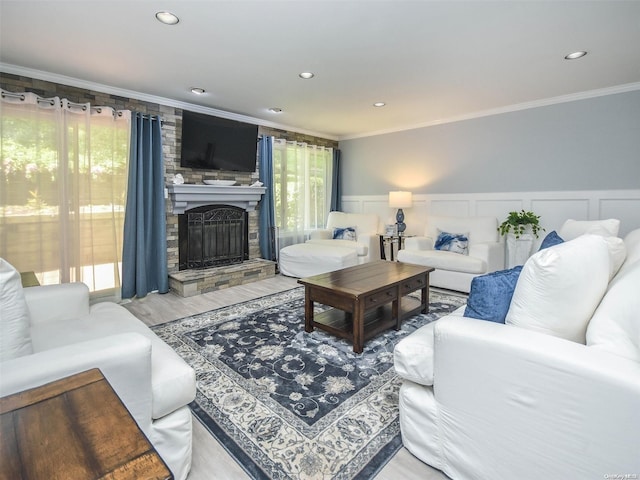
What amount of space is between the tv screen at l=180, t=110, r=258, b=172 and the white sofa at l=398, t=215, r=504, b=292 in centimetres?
268

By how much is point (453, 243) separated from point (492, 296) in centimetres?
308

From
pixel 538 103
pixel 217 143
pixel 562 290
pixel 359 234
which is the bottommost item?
pixel 562 290

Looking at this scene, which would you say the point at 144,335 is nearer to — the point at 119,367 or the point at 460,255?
the point at 119,367

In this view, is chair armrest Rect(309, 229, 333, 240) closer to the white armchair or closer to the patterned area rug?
the white armchair

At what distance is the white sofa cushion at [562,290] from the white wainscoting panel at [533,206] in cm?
326

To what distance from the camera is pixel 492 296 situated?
1449mm

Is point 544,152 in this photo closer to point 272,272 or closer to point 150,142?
point 272,272

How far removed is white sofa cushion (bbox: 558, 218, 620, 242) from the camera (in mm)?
2559

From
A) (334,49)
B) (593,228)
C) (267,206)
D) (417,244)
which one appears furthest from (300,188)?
(593,228)

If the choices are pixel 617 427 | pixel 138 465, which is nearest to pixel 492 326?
pixel 617 427

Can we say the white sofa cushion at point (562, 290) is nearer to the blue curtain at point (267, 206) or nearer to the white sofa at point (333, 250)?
the white sofa at point (333, 250)

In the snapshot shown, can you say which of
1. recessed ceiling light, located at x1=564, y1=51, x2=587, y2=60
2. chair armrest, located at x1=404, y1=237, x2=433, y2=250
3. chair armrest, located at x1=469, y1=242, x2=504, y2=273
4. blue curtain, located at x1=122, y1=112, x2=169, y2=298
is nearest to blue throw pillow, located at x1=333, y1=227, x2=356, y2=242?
chair armrest, located at x1=404, y1=237, x2=433, y2=250

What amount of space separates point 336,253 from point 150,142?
2.65m

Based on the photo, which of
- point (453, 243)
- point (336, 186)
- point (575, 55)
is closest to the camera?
point (575, 55)
